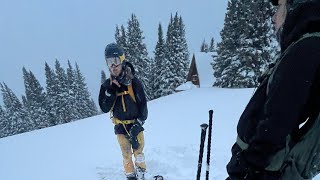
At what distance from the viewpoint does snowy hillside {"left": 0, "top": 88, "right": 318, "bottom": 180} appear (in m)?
7.11

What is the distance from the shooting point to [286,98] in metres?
1.67

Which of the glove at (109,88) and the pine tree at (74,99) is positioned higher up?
the glove at (109,88)

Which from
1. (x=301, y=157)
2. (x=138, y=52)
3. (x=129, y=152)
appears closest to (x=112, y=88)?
(x=129, y=152)

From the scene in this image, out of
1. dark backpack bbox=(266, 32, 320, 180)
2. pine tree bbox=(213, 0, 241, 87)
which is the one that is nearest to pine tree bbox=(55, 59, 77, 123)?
pine tree bbox=(213, 0, 241, 87)

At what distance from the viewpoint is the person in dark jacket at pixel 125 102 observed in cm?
533

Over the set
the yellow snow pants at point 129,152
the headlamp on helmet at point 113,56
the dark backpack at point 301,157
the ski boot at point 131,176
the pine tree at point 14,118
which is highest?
the headlamp on helmet at point 113,56

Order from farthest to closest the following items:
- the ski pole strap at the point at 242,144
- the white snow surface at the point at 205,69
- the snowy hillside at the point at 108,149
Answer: the white snow surface at the point at 205,69 < the snowy hillside at the point at 108,149 < the ski pole strap at the point at 242,144

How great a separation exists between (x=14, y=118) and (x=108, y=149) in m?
45.2

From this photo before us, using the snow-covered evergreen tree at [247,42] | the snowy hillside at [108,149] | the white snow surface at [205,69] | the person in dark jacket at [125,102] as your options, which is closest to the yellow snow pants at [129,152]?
the person in dark jacket at [125,102]

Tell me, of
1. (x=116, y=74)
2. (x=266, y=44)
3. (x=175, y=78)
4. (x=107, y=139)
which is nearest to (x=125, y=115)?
(x=116, y=74)

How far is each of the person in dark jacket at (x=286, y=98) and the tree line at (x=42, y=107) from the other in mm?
49534

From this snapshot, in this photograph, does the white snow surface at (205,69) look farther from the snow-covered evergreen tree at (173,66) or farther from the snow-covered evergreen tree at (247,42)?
the snow-covered evergreen tree at (247,42)

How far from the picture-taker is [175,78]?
4222 cm

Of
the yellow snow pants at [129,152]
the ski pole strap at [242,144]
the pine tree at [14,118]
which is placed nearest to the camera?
the ski pole strap at [242,144]
